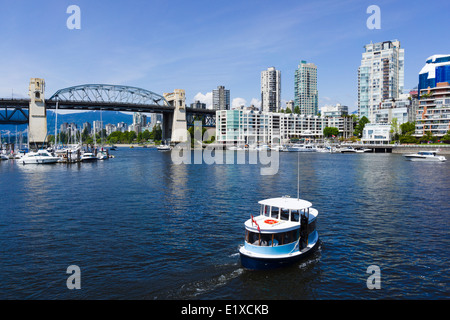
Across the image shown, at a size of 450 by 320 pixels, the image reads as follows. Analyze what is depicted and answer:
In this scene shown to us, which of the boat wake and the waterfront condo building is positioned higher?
the waterfront condo building

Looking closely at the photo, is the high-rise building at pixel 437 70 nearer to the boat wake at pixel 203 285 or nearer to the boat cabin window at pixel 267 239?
the boat cabin window at pixel 267 239

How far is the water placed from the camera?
54.9ft

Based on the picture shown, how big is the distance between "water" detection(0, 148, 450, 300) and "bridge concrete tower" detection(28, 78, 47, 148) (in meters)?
116

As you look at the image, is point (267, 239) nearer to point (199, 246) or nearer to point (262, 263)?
point (262, 263)

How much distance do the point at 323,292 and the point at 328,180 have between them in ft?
132

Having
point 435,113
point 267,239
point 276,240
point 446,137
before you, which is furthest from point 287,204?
point 435,113

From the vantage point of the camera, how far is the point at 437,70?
590 feet

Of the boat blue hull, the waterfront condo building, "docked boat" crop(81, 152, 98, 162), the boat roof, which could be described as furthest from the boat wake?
the waterfront condo building

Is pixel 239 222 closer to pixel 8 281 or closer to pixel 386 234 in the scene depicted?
pixel 386 234

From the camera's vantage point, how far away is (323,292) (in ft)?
54.2

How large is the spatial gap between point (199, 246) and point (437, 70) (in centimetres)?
20124

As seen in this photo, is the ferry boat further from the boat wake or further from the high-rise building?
the high-rise building

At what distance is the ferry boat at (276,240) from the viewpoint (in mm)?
18156
